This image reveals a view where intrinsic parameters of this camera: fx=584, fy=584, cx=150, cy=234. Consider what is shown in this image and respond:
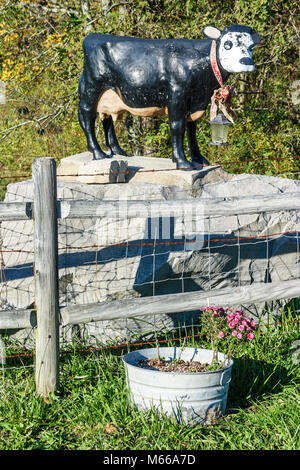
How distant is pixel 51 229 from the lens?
3113mm

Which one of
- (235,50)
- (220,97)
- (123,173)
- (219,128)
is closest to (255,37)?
(235,50)

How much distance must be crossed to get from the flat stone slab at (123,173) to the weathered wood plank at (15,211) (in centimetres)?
159

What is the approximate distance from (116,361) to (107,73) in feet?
8.06

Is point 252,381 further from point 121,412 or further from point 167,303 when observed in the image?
point 121,412

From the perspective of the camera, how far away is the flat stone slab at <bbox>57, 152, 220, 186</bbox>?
4.68 m

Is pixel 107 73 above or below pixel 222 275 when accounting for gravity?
above

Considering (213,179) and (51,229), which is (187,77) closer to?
(213,179)

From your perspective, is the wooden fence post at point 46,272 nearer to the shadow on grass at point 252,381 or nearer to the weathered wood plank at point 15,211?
the weathered wood plank at point 15,211

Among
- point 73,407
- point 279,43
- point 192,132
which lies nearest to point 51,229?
point 73,407

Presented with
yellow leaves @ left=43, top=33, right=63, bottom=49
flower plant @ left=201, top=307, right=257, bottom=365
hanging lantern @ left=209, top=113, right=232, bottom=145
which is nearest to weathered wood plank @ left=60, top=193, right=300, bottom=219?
flower plant @ left=201, top=307, right=257, bottom=365

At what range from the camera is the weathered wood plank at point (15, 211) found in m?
3.12

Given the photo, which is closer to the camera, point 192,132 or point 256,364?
point 256,364

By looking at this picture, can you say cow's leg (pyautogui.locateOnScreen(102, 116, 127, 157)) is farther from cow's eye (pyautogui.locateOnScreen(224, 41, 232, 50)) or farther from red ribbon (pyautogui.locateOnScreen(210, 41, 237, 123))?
cow's eye (pyautogui.locateOnScreen(224, 41, 232, 50))

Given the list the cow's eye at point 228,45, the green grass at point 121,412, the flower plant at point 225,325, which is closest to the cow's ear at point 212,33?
the cow's eye at point 228,45
